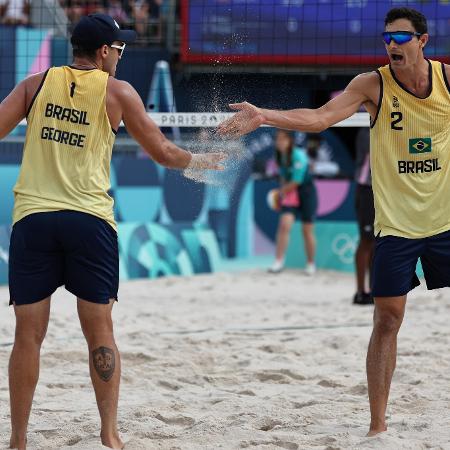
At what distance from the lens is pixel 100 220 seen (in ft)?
13.4

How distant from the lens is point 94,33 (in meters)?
4.09

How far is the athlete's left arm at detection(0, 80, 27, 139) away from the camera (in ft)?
13.2

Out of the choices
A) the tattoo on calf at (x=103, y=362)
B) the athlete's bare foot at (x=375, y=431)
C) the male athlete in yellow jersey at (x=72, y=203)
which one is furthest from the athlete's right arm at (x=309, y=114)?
the athlete's bare foot at (x=375, y=431)

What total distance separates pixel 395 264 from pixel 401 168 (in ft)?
1.37

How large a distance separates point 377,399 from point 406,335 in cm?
287

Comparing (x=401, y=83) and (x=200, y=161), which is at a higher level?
(x=401, y=83)

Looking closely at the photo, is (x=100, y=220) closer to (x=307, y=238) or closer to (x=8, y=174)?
(x=8, y=174)

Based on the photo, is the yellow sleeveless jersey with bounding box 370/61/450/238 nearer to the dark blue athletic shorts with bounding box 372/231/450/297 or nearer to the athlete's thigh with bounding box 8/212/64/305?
the dark blue athletic shorts with bounding box 372/231/450/297

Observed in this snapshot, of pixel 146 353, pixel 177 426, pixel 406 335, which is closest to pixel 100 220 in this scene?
pixel 177 426

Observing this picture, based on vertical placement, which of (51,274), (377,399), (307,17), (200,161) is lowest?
(377,399)

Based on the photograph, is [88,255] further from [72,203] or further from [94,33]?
[94,33]

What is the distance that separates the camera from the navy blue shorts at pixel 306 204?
11.9 m

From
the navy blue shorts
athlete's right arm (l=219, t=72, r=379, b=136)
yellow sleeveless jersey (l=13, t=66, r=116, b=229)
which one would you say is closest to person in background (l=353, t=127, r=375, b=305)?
the navy blue shorts

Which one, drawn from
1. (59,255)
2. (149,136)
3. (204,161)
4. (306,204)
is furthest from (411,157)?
(306,204)
